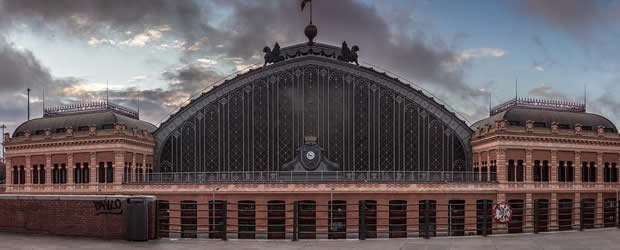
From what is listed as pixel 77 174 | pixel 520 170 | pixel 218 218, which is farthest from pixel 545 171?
pixel 77 174

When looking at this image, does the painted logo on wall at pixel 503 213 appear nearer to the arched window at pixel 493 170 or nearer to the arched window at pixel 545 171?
the arched window at pixel 493 170

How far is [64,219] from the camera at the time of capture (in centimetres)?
2300

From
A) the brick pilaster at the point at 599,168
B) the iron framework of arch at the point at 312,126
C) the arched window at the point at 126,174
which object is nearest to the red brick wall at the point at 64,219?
the arched window at the point at 126,174

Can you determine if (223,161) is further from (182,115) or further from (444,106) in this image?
(444,106)

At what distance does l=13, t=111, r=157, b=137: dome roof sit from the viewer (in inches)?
2474

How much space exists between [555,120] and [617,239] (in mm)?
41602

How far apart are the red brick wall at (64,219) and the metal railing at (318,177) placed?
27691mm

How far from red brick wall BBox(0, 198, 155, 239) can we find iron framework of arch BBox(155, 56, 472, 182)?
1375 inches

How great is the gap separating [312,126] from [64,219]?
39607 mm

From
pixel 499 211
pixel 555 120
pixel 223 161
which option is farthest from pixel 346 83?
pixel 499 211

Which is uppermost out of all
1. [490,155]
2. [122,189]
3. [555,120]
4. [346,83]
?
[346,83]

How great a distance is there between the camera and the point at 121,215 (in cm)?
2208

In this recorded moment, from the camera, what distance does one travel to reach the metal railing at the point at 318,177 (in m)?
51.9

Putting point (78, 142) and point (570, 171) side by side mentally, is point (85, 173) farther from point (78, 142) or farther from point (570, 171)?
point (570, 171)
